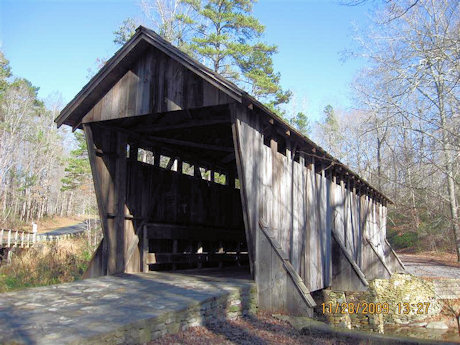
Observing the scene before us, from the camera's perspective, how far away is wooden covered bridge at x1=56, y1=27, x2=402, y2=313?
23.8 ft

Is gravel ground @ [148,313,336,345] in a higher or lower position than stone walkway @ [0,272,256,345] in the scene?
lower

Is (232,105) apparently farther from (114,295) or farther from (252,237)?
(114,295)

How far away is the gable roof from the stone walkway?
3.24 m

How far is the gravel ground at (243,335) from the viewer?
4.82 meters

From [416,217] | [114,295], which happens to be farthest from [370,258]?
[416,217]

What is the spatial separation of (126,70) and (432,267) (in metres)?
17.2

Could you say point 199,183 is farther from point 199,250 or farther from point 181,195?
point 199,250

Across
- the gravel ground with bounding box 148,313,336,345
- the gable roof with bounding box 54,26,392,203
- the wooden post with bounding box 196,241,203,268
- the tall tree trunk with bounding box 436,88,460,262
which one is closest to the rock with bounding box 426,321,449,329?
the tall tree trunk with bounding box 436,88,460,262

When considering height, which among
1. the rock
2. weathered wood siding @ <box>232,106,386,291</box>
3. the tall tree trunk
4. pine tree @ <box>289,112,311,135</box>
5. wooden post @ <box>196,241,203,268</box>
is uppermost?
pine tree @ <box>289,112,311,135</box>

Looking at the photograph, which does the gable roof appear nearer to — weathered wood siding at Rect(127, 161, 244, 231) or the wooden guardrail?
weathered wood siding at Rect(127, 161, 244, 231)

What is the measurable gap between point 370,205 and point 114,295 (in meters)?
14.5

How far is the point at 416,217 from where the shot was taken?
91.9 ft
